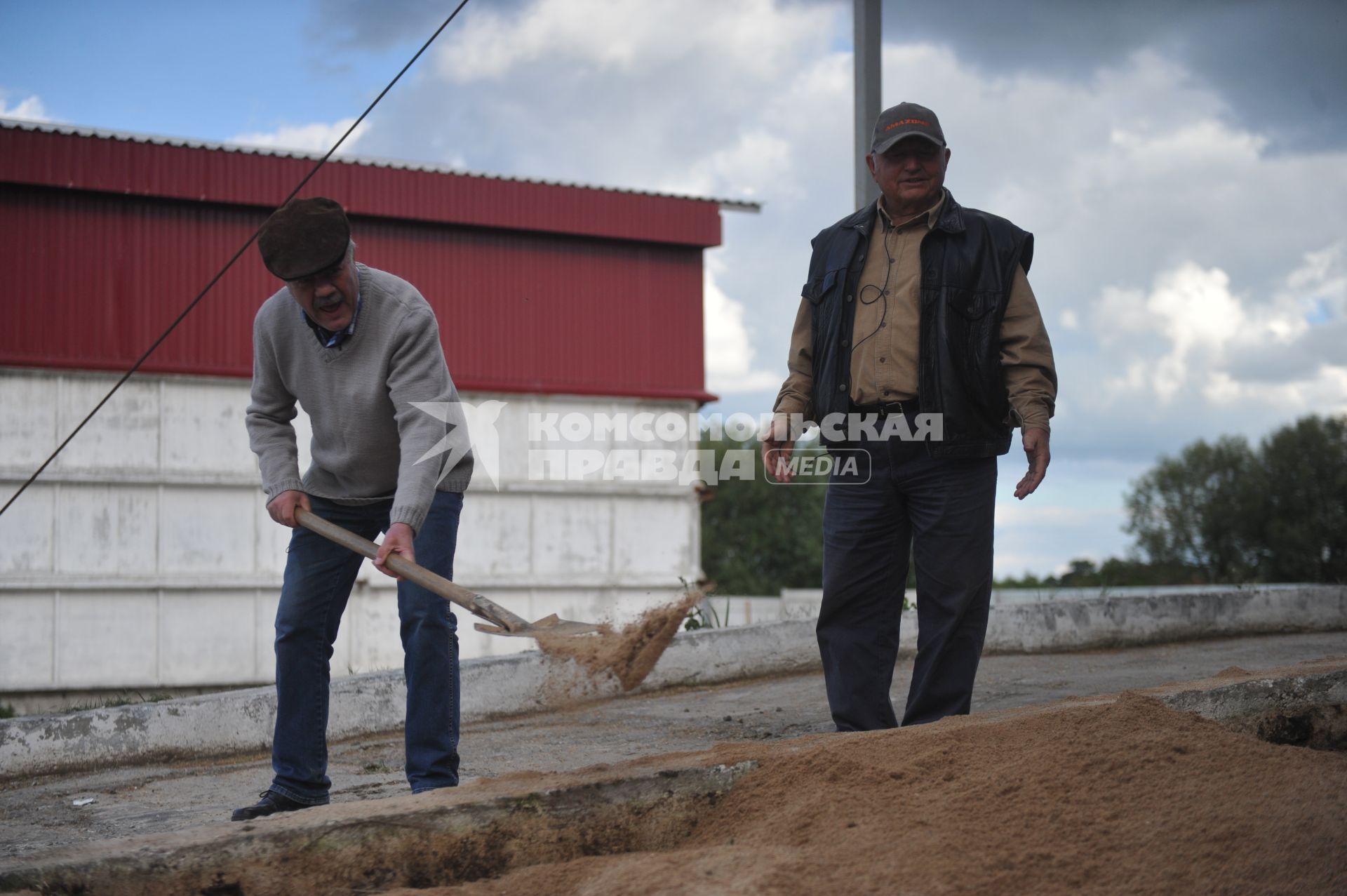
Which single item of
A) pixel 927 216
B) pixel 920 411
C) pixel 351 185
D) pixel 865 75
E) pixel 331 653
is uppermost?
pixel 351 185

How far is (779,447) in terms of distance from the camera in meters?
4.34

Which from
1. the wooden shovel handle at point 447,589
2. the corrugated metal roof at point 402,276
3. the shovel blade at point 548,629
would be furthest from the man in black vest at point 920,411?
the corrugated metal roof at point 402,276

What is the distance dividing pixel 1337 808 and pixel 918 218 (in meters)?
2.35

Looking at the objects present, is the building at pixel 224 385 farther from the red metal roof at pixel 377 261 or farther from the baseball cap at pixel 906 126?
the baseball cap at pixel 906 126

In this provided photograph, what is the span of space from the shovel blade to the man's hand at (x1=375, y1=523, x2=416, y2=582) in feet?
0.97

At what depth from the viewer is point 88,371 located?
14.9 meters

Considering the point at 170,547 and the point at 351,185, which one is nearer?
the point at 170,547

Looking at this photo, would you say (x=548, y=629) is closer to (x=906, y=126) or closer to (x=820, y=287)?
(x=820, y=287)

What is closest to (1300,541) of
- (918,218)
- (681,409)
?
(681,409)

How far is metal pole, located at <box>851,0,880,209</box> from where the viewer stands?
8453 millimetres

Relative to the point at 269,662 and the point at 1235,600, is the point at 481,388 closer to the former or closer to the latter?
the point at 269,662

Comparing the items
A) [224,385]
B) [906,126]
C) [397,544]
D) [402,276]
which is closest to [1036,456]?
[906,126]

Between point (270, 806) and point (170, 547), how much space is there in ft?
41.8

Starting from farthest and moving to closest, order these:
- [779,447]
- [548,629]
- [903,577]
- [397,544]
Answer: [779,447]
[903,577]
[548,629]
[397,544]
